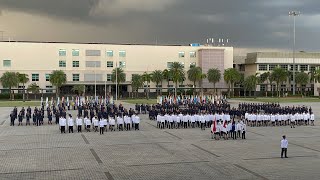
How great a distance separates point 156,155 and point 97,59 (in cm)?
8263

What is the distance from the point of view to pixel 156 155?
855 inches

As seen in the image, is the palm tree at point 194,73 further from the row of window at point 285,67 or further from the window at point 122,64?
the row of window at point 285,67

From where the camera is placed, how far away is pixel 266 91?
114m

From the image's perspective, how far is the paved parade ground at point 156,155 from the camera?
1748 centimetres

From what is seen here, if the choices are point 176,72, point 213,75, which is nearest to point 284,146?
point 176,72

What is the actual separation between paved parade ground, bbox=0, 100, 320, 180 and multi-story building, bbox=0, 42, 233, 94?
220ft

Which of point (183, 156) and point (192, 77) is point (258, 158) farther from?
point (192, 77)

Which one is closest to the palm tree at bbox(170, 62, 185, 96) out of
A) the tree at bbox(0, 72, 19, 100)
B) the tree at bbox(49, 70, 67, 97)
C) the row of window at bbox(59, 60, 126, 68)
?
the row of window at bbox(59, 60, 126, 68)

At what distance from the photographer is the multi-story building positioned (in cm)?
9744

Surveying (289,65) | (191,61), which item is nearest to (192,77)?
(191,61)

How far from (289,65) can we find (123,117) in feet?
301

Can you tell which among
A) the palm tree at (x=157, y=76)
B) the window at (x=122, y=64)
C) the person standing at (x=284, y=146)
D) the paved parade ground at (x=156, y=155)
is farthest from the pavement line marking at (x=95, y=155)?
the window at (x=122, y=64)

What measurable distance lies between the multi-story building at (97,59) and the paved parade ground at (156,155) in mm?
67152

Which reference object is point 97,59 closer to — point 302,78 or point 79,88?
point 79,88
